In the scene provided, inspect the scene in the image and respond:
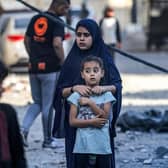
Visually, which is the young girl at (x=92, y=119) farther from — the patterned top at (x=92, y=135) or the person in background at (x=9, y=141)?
the person in background at (x=9, y=141)

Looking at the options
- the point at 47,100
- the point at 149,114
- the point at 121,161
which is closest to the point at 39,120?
the point at 149,114

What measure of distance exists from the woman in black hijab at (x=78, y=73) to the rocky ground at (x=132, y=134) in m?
2.10

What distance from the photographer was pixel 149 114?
10977 millimetres

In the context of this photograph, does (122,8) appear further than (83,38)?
Yes

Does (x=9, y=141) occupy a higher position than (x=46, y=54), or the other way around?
(x=46, y=54)

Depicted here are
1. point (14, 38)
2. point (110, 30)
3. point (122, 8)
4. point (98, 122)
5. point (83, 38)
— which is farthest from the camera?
point (122, 8)

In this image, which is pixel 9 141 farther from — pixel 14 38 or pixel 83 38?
pixel 14 38

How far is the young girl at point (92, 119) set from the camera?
6.10 metres

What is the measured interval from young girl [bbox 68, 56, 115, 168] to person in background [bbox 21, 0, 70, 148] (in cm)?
307

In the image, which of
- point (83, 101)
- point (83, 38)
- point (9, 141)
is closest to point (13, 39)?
point (83, 38)

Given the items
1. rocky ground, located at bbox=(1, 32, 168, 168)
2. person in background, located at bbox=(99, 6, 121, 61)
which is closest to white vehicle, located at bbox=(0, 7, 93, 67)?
rocky ground, located at bbox=(1, 32, 168, 168)

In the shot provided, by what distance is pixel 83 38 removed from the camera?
21.1ft

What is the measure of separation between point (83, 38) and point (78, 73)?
310 mm

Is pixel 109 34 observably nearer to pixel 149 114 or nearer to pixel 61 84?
pixel 149 114
